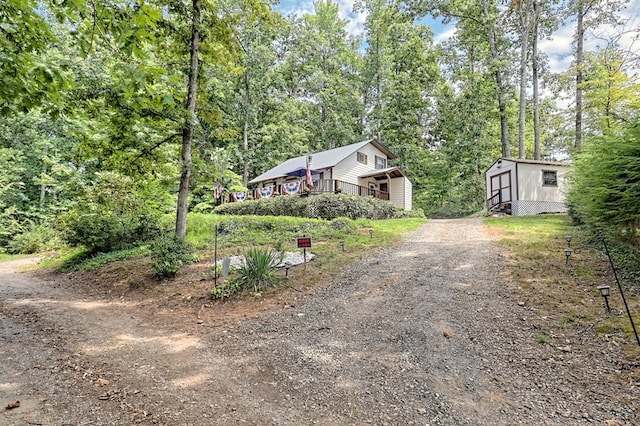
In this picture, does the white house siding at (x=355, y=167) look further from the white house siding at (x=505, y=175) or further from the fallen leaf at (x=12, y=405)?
the fallen leaf at (x=12, y=405)

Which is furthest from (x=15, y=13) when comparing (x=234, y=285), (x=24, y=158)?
(x=24, y=158)

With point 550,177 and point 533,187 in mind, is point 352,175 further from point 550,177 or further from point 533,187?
point 550,177

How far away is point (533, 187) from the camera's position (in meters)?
17.1

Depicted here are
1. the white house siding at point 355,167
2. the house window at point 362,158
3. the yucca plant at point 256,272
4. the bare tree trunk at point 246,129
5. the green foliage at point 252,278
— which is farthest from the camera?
the bare tree trunk at point 246,129

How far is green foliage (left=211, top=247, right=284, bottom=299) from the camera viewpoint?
588 cm

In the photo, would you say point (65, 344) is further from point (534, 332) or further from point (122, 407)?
point (534, 332)

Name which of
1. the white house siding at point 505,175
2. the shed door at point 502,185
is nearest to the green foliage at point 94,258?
the white house siding at point 505,175

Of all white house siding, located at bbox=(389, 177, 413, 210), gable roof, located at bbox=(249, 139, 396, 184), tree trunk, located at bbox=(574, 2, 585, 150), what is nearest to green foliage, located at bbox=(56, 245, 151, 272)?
gable roof, located at bbox=(249, 139, 396, 184)

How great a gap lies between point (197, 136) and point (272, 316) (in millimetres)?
5982

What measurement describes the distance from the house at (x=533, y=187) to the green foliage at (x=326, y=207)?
5021mm

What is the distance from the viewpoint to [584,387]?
2906 millimetres

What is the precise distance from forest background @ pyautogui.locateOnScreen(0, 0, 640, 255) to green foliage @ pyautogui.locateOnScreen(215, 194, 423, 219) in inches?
135

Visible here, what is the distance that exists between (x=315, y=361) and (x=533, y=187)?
1771 centimetres

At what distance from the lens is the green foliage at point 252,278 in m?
5.88
